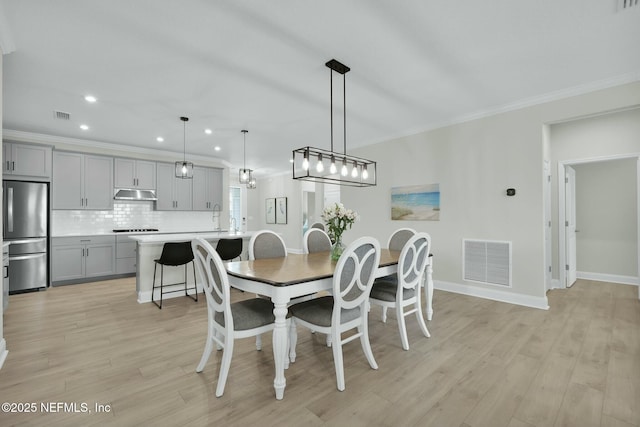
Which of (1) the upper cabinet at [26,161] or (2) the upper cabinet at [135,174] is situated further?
(2) the upper cabinet at [135,174]

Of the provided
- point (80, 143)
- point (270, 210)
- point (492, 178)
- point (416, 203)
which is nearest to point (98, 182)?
point (80, 143)

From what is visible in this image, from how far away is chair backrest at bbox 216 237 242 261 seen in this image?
4277mm

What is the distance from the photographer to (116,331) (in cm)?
310

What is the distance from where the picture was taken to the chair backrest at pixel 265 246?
308cm

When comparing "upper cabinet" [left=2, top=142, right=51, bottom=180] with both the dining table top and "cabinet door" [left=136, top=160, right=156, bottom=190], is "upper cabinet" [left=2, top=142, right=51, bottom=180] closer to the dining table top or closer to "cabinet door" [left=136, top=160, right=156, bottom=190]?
"cabinet door" [left=136, top=160, right=156, bottom=190]

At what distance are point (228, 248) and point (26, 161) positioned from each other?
12.2 feet

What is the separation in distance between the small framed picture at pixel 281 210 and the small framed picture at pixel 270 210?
17 cm

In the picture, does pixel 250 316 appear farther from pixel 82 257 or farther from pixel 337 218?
pixel 82 257

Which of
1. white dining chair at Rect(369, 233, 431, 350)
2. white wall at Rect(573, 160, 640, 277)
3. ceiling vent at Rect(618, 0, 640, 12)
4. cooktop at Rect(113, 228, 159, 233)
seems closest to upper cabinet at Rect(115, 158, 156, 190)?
cooktop at Rect(113, 228, 159, 233)

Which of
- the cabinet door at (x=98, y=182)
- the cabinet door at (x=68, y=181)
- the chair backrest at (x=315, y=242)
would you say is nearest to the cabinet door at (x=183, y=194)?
the cabinet door at (x=98, y=182)

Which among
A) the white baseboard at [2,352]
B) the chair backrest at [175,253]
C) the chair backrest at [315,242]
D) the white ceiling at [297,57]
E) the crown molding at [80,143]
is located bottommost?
the white baseboard at [2,352]

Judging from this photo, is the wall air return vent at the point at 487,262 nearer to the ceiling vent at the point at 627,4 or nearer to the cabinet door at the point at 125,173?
the ceiling vent at the point at 627,4

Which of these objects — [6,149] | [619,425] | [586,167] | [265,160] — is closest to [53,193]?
[6,149]

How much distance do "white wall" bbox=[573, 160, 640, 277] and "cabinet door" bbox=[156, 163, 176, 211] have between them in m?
7.97
